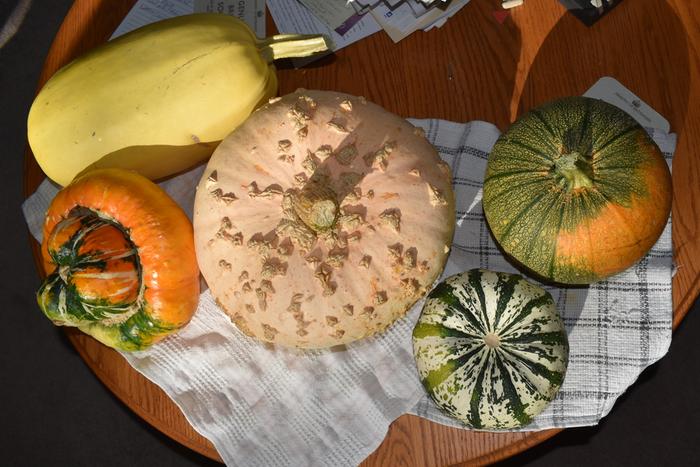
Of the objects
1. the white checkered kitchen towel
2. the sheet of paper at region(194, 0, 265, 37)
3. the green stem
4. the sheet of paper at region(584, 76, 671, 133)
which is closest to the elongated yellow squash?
the green stem

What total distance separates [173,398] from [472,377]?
46cm

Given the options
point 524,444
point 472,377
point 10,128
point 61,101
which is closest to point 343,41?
point 61,101

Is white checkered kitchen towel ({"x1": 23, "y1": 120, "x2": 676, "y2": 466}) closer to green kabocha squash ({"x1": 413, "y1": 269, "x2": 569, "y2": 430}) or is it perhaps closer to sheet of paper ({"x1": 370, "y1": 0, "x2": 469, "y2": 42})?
green kabocha squash ({"x1": 413, "y1": 269, "x2": 569, "y2": 430})

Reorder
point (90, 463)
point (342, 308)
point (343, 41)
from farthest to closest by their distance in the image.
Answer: point (90, 463)
point (343, 41)
point (342, 308)

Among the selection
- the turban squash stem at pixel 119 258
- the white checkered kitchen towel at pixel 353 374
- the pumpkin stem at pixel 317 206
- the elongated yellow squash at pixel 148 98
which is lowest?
the white checkered kitchen towel at pixel 353 374

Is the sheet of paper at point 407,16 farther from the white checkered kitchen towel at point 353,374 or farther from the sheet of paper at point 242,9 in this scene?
the white checkered kitchen towel at point 353,374

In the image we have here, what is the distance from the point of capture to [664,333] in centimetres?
102

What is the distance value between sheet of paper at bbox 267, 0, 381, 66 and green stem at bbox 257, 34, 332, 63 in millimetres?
109

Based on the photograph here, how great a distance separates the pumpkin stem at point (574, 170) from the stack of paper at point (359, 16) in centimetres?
45

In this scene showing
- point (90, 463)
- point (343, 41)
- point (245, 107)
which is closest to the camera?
point (245, 107)

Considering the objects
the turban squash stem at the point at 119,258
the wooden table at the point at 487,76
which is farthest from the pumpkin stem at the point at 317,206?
the wooden table at the point at 487,76

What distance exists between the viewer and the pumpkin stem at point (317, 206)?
0.81 metres

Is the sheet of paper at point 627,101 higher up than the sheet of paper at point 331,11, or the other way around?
the sheet of paper at point 331,11

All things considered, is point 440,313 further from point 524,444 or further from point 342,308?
point 524,444
